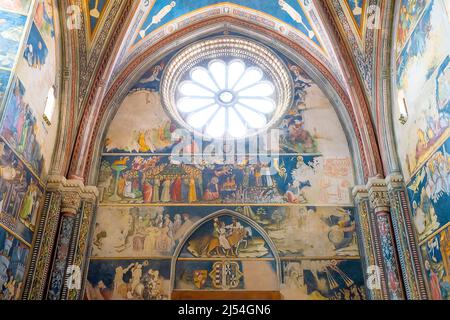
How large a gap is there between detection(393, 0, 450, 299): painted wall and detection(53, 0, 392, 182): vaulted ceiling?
1227 millimetres

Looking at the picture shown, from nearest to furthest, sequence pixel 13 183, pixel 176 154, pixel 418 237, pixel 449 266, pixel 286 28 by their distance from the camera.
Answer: pixel 449 266, pixel 13 183, pixel 418 237, pixel 176 154, pixel 286 28

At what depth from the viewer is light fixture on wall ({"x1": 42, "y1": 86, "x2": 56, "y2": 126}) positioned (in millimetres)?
10844

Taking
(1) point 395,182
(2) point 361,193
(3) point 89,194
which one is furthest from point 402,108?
(3) point 89,194

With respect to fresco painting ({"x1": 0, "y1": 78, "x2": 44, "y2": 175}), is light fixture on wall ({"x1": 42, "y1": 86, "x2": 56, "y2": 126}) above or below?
above

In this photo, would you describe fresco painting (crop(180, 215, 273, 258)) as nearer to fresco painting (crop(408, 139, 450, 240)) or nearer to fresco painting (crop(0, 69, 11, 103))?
fresco painting (crop(408, 139, 450, 240))

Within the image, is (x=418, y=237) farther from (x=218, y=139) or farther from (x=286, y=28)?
(x=286, y=28)

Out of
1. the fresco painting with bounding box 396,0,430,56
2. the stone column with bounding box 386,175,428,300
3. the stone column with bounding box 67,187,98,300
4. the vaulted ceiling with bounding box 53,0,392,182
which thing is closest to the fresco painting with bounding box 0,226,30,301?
the stone column with bounding box 67,187,98,300

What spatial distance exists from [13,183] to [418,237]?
880 centimetres

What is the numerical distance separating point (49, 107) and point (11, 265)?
12.4ft

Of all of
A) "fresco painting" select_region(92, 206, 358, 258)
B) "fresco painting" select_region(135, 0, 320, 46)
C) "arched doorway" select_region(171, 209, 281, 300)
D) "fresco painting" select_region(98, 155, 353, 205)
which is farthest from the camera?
"fresco painting" select_region(135, 0, 320, 46)

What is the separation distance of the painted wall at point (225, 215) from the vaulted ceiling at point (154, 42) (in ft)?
3.78

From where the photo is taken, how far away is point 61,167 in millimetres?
11695

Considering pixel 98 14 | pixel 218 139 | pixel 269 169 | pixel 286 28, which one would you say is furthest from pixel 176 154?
pixel 286 28

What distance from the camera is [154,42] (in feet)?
47.2
